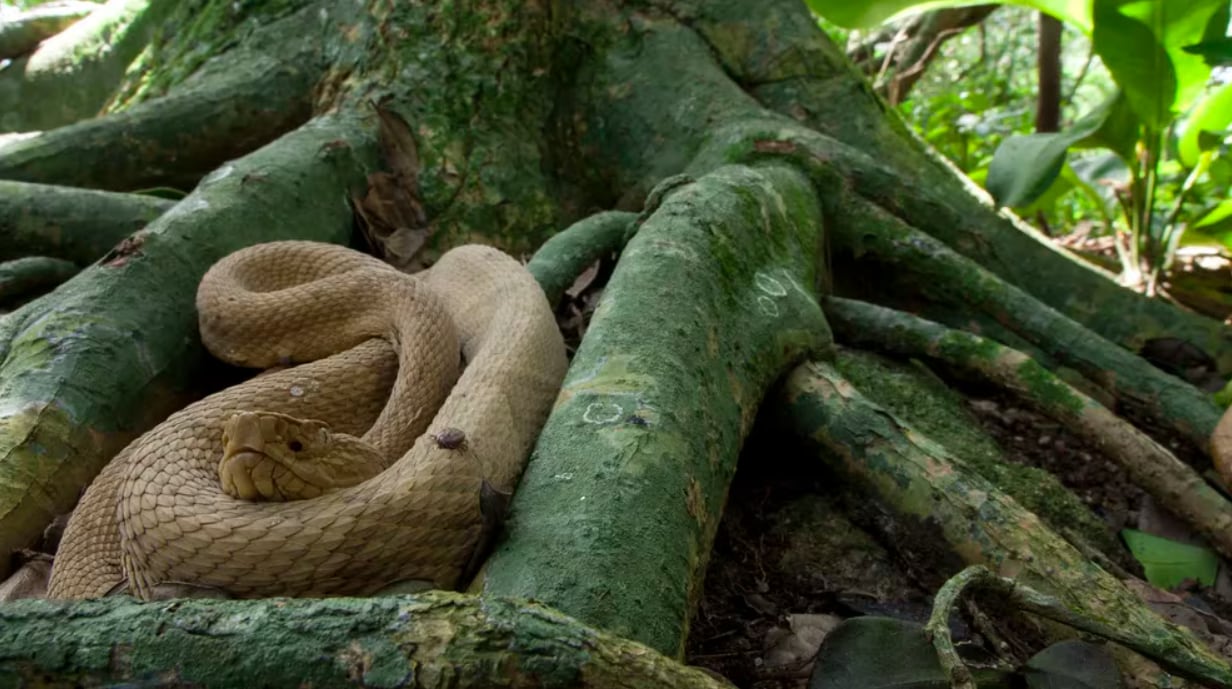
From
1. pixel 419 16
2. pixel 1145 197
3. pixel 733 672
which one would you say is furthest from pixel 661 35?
pixel 733 672

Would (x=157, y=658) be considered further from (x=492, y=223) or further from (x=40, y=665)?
(x=492, y=223)

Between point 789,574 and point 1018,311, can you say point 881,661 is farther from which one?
point 1018,311

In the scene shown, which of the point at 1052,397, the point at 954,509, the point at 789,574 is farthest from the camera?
the point at 1052,397

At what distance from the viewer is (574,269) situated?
127 inches

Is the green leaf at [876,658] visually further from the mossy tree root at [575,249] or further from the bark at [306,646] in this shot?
the mossy tree root at [575,249]

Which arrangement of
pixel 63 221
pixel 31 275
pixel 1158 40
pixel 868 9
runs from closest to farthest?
pixel 31 275 < pixel 63 221 < pixel 1158 40 < pixel 868 9

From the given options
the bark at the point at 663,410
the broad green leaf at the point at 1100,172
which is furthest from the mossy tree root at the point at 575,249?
the broad green leaf at the point at 1100,172

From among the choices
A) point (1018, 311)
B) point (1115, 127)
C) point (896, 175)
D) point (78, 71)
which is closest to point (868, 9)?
point (896, 175)

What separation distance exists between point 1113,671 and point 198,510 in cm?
168

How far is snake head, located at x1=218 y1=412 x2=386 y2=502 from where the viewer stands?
1743 mm

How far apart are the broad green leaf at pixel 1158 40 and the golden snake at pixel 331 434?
2414 mm

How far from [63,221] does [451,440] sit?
2.35m

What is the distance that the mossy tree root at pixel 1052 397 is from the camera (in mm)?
2652

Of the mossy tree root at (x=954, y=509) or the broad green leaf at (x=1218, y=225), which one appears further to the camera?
the broad green leaf at (x=1218, y=225)
